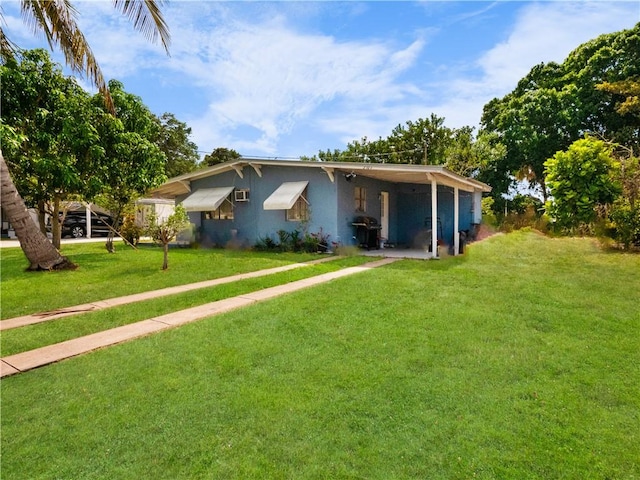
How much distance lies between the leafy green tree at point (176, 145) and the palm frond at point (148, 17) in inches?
1265

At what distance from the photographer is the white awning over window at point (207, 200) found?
16.7 meters

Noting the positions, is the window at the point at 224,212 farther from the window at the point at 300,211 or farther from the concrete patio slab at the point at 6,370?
the concrete patio slab at the point at 6,370

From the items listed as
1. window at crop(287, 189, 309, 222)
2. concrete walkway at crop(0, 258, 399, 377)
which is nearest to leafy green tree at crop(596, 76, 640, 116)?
window at crop(287, 189, 309, 222)

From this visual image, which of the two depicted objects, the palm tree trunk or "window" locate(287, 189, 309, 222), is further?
"window" locate(287, 189, 309, 222)

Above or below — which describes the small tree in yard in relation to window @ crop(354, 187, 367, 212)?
below

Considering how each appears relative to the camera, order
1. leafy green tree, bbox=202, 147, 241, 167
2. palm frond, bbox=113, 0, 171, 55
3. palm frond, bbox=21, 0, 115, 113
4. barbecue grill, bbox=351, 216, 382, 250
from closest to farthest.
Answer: palm frond, bbox=113, 0, 171, 55 < palm frond, bbox=21, 0, 115, 113 < barbecue grill, bbox=351, 216, 382, 250 < leafy green tree, bbox=202, 147, 241, 167

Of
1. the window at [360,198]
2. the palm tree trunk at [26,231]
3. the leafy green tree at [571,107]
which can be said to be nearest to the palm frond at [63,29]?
the palm tree trunk at [26,231]

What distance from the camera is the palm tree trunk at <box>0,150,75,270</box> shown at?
9.45 metres

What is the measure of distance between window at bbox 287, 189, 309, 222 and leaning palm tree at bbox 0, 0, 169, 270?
7681 millimetres

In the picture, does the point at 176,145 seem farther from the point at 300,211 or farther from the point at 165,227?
the point at 165,227

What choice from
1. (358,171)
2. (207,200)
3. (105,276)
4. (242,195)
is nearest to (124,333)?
(105,276)

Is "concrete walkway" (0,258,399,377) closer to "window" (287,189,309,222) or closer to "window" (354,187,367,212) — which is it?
A: "window" (287,189,309,222)

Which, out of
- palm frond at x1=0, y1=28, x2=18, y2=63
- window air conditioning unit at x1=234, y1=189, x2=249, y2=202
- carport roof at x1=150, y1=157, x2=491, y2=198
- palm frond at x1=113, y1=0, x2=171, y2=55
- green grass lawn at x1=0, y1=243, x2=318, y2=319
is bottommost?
green grass lawn at x1=0, y1=243, x2=318, y2=319

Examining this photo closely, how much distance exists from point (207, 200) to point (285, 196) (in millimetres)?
4610
